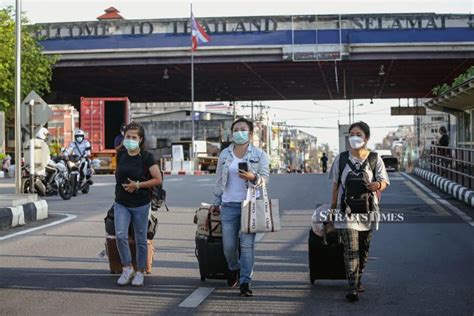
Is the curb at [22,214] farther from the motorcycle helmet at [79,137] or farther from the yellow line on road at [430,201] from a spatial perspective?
the yellow line on road at [430,201]

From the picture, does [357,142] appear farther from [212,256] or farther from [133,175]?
[133,175]

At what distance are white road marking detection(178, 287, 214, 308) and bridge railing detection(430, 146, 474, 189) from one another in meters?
10.2

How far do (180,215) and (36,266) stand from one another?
5.99m

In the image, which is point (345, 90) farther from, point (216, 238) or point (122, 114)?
point (216, 238)

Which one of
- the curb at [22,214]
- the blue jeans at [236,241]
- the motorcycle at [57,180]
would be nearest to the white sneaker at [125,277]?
the blue jeans at [236,241]

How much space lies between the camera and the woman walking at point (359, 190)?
6465 mm

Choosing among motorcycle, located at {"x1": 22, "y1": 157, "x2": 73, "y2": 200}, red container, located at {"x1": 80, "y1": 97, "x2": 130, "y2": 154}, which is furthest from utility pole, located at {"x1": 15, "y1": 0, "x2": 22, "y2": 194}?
red container, located at {"x1": 80, "y1": 97, "x2": 130, "y2": 154}

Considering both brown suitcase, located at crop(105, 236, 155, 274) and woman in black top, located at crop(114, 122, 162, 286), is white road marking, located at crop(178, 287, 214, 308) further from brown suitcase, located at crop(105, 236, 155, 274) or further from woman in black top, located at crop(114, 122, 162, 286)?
brown suitcase, located at crop(105, 236, 155, 274)

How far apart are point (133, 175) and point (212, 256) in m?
1.13

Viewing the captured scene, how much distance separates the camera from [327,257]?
22.9 ft

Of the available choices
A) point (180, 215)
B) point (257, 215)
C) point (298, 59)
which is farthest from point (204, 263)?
point (298, 59)

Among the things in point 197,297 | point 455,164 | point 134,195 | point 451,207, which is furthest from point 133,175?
point 455,164

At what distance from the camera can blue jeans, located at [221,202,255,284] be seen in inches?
262

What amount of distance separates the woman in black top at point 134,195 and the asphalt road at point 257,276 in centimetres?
29
